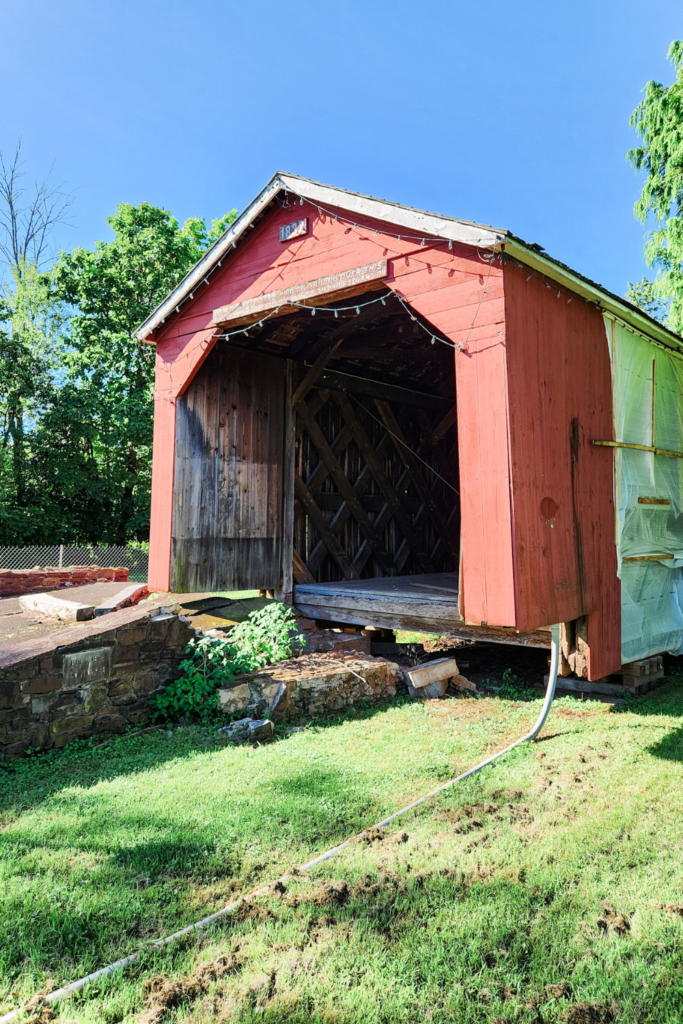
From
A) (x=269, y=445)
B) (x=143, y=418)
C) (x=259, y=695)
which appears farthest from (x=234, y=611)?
(x=143, y=418)

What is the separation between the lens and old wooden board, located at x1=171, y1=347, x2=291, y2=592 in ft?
24.6

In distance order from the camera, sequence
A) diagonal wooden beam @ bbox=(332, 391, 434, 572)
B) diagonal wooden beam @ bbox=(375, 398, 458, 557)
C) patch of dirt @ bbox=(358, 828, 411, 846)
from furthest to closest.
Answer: diagonal wooden beam @ bbox=(375, 398, 458, 557), diagonal wooden beam @ bbox=(332, 391, 434, 572), patch of dirt @ bbox=(358, 828, 411, 846)

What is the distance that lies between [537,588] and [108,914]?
11.8 ft

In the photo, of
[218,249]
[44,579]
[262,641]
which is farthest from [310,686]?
[44,579]

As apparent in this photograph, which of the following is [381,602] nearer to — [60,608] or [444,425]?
[60,608]

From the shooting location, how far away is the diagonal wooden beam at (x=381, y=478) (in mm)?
9695

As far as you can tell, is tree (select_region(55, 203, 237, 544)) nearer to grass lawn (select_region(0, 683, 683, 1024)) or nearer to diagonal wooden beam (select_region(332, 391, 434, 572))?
diagonal wooden beam (select_region(332, 391, 434, 572))

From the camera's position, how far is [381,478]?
10.2 meters

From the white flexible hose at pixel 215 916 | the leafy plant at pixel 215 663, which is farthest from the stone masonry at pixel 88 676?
the white flexible hose at pixel 215 916

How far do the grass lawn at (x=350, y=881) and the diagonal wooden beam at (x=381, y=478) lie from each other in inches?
229

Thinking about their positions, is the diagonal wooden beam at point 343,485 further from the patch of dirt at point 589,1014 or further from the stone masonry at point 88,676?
the patch of dirt at point 589,1014

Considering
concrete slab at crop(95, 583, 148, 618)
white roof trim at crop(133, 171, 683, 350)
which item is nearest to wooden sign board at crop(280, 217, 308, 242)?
white roof trim at crop(133, 171, 683, 350)

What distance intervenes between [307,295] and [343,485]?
3.68 metres

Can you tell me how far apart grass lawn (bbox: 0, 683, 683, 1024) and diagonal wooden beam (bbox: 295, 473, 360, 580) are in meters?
4.57
